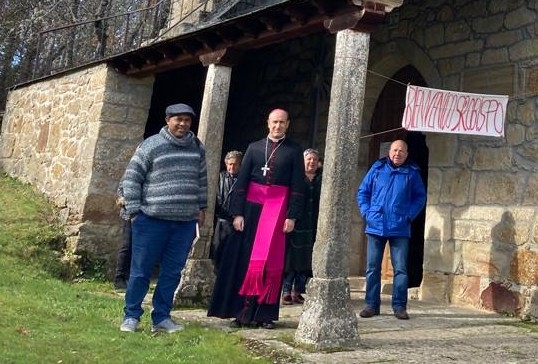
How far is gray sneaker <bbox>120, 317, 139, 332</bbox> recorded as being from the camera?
4406 millimetres

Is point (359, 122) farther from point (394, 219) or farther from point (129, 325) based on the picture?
point (129, 325)

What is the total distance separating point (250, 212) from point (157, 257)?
0.80 metres

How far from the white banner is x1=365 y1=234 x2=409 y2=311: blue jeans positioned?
1045 mm

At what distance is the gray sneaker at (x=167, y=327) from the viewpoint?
175 inches

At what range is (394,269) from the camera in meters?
5.44

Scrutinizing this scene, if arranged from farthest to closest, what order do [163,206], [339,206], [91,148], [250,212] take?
1. [91,148]
2. [250,212]
3. [339,206]
4. [163,206]

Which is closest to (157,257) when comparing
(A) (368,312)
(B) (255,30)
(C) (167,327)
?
(C) (167,327)

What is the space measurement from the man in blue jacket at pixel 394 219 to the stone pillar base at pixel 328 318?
1.09 meters

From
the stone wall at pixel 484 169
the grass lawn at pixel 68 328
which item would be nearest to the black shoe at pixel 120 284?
the grass lawn at pixel 68 328

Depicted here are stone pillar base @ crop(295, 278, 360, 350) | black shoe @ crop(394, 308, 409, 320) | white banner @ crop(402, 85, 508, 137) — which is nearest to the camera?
stone pillar base @ crop(295, 278, 360, 350)

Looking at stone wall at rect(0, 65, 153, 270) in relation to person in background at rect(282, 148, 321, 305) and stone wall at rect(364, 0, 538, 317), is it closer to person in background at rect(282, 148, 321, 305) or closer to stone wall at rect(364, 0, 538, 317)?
person in background at rect(282, 148, 321, 305)

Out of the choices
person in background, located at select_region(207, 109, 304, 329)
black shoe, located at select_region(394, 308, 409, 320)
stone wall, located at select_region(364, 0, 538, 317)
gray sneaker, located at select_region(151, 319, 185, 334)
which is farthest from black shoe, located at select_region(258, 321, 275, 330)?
stone wall, located at select_region(364, 0, 538, 317)

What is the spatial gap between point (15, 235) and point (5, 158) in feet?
11.4

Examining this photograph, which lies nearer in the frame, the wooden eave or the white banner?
the wooden eave
